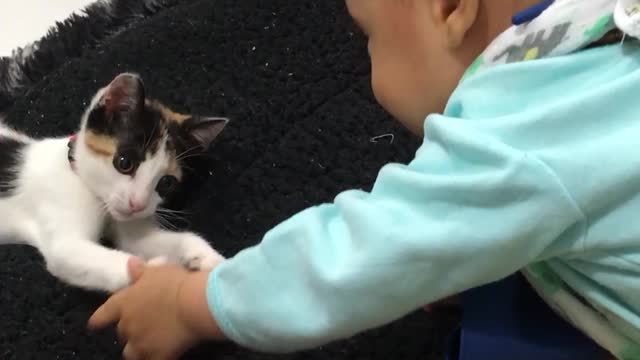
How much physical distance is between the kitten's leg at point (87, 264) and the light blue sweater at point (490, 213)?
0.34 meters

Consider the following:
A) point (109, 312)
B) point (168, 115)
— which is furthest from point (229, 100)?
point (109, 312)

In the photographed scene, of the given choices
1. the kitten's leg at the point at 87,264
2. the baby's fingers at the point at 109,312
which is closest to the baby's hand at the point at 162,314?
the baby's fingers at the point at 109,312

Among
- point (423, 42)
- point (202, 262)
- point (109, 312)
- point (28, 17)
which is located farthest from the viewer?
point (28, 17)

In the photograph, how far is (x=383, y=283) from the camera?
65 cm

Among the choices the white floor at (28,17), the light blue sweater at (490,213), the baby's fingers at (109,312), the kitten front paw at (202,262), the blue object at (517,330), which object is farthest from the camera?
the white floor at (28,17)

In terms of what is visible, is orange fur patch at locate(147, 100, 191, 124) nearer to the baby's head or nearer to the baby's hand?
the baby's hand

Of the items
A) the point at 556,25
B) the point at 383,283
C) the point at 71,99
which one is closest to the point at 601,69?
the point at 556,25

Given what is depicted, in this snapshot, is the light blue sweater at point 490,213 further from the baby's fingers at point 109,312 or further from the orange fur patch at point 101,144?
the orange fur patch at point 101,144

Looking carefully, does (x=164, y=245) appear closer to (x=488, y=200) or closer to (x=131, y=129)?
(x=131, y=129)

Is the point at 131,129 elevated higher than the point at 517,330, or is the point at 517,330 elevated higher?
the point at 131,129

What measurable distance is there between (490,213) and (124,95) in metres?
0.61

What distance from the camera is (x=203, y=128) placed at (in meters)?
1.14

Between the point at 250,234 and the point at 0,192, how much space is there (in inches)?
13.9

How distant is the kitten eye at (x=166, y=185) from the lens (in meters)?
1.10
